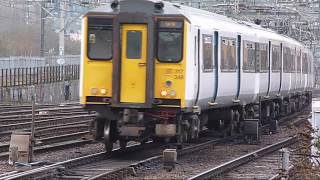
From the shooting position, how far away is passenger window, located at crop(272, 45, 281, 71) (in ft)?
73.2

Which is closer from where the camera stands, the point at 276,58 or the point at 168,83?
the point at 168,83

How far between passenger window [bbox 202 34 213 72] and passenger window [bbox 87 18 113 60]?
2148 mm

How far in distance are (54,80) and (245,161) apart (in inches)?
1314

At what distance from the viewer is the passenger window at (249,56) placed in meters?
18.2

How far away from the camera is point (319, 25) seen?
50.5 m

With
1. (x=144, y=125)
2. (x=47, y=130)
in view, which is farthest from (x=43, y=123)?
(x=144, y=125)

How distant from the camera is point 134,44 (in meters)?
13.2

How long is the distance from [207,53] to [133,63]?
2.21 m

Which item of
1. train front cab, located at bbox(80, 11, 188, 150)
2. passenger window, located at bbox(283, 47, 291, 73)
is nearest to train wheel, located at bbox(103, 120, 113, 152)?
train front cab, located at bbox(80, 11, 188, 150)

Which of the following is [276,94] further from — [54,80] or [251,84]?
[54,80]

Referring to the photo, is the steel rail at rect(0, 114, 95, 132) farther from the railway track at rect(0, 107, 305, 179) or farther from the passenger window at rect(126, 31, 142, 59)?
the passenger window at rect(126, 31, 142, 59)

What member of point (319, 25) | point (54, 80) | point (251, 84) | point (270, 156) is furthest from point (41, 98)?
point (270, 156)

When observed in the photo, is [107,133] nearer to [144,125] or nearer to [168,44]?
[144,125]

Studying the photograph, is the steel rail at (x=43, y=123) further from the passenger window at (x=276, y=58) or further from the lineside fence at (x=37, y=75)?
the lineside fence at (x=37, y=75)
